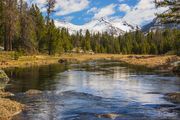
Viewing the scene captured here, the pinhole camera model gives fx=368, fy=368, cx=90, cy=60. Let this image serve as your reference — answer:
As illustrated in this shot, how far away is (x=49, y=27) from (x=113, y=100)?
92.2 metres

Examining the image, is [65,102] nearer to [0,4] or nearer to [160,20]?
[160,20]

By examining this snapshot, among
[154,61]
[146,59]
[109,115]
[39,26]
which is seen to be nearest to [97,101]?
[109,115]

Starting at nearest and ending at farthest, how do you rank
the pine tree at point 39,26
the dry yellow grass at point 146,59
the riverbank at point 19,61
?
1. the riverbank at point 19,61
2. the dry yellow grass at point 146,59
3. the pine tree at point 39,26

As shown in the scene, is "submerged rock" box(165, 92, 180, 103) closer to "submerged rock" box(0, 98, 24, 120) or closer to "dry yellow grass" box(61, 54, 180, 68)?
"submerged rock" box(0, 98, 24, 120)

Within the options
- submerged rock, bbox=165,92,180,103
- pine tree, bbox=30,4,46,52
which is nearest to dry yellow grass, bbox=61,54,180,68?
pine tree, bbox=30,4,46,52

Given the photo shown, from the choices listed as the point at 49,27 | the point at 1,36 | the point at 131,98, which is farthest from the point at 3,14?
the point at 131,98

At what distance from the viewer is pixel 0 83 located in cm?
4934

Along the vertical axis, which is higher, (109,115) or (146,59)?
(146,59)

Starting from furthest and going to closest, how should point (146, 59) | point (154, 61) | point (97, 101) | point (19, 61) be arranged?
point (146, 59), point (154, 61), point (19, 61), point (97, 101)

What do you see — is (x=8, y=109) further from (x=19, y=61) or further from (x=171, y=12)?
(x=19, y=61)

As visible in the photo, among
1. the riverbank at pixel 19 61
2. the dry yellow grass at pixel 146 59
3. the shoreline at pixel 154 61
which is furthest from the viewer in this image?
the dry yellow grass at pixel 146 59

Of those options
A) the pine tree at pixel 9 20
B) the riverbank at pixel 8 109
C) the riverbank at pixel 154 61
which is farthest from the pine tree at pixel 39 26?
the riverbank at pixel 8 109

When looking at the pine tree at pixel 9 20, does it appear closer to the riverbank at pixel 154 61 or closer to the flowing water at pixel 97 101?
the riverbank at pixel 154 61

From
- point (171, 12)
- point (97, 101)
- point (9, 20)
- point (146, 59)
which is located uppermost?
point (9, 20)
